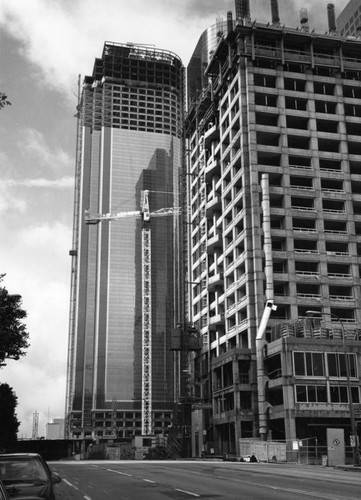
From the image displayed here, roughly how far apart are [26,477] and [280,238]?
7484 cm

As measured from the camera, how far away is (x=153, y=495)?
21.3 meters

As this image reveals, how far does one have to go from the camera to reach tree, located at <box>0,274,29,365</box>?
40.7 metres

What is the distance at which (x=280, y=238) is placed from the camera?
87.1 m

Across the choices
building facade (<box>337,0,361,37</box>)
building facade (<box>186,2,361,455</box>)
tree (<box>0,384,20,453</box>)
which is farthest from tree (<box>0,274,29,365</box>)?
building facade (<box>337,0,361,37</box>)

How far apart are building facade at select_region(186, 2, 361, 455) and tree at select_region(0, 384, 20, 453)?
27.1 metres

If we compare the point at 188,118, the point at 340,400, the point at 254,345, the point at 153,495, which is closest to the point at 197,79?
the point at 188,118

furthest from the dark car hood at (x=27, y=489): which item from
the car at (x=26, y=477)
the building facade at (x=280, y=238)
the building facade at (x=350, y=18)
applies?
the building facade at (x=350, y=18)

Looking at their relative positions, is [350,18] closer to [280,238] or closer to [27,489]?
[280,238]

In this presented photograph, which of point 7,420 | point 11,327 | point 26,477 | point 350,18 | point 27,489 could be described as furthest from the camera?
point 350,18

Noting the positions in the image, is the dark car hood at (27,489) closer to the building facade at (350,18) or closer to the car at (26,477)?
the car at (26,477)

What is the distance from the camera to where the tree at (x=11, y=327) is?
40.7 meters

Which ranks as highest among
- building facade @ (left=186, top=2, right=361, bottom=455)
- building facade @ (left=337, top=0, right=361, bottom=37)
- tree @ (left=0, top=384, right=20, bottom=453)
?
building facade @ (left=337, top=0, right=361, bottom=37)

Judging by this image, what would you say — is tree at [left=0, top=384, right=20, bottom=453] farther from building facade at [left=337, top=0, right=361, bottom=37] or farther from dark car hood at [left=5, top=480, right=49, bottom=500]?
building facade at [left=337, top=0, right=361, bottom=37]

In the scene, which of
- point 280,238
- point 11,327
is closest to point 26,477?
point 11,327
